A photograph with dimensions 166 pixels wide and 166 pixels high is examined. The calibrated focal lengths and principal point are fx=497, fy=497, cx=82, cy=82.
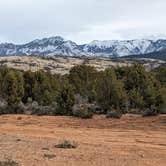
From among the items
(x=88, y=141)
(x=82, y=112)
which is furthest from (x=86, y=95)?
(x=88, y=141)

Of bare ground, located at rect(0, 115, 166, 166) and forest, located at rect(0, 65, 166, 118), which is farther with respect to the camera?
forest, located at rect(0, 65, 166, 118)

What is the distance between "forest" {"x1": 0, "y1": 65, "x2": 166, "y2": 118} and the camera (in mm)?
40406

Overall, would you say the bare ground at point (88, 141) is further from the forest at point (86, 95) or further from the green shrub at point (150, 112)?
the forest at point (86, 95)

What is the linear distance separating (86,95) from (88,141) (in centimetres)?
2850

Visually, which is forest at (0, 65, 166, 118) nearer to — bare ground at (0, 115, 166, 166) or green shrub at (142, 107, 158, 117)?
green shrub at (142, 107, 158, 117)

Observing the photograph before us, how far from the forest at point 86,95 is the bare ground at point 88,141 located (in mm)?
3581

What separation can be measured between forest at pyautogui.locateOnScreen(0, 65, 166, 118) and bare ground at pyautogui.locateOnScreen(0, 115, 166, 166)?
11.7ft

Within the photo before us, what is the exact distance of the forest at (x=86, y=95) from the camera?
4041 cm

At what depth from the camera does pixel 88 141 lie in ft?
74.4

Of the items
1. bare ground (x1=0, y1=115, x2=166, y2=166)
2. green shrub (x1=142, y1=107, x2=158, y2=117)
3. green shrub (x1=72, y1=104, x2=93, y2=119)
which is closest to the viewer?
bare ground (x1=0, y1=115, x2=166, y2=166)

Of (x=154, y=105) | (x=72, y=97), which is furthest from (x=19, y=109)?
(x=154, y=105)

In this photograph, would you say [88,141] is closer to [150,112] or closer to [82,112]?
[82,112]

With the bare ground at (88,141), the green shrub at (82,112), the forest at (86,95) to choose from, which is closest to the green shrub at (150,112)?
the forest at (86,95)

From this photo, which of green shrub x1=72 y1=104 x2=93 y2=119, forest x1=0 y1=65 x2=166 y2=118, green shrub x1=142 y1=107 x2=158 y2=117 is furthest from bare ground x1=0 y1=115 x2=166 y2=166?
forest x1=0 y1=65 x2=166 y2=118
